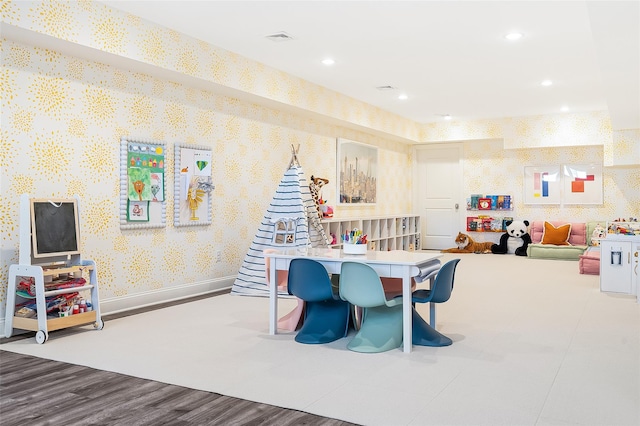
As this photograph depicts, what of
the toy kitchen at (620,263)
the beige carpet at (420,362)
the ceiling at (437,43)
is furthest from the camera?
the toy kitchen at (620,263)

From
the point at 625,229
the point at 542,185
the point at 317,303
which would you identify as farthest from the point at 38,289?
the point at 542,185

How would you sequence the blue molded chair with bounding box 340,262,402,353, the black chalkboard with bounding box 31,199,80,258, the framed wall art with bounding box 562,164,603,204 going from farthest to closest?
the framed wall art with bounding box 562,164,603,204
the black chalkboard with bounding box 31,199,80,258
the blue molded chair with bounding box 340,262,402,353

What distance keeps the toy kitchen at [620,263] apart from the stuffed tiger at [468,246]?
4765mm

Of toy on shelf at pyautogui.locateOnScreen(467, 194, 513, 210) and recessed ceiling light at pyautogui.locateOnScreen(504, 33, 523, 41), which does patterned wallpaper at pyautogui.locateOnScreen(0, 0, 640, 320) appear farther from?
toy on shelf at pyautogui.locateOnScreen(467, 194, 513, 210)

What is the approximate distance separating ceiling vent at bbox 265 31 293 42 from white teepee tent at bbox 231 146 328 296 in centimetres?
156

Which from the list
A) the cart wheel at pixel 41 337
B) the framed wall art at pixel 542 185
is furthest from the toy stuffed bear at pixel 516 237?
the cart wheel at pixel 41 337

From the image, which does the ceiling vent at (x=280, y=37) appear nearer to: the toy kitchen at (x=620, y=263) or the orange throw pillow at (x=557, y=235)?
the toy kitchen at (x=620, y=263)

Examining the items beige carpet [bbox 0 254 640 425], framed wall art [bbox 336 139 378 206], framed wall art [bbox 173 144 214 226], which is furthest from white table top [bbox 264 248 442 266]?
framed wall art [bbox 336 139 378 206]

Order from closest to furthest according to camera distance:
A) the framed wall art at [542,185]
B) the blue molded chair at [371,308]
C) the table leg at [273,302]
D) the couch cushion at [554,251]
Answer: the blue molded chair at [371,308] → the table leg at [273,302] → the couch cushion at [554,251] → the framed wall art at [542,185]

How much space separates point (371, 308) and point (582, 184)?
825cm

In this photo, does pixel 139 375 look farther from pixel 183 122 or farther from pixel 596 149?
pixel 596 149

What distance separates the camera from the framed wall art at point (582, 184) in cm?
1080

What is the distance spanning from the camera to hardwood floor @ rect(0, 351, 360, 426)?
2840mm

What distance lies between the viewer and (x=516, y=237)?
11.2 metres
